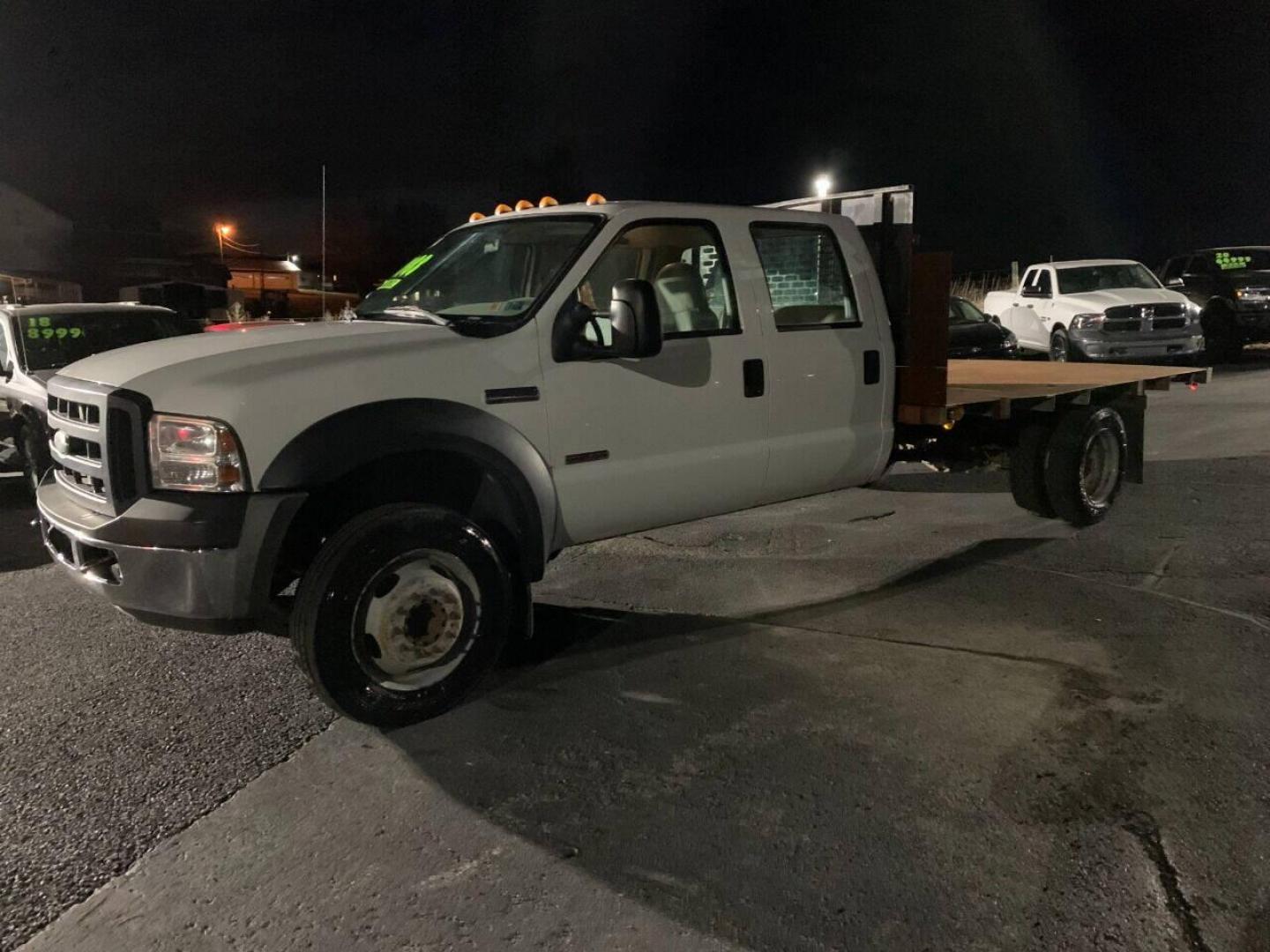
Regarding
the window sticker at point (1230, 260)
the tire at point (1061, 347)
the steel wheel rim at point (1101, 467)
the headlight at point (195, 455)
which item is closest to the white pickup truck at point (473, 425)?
the headlight at point (195, 455)

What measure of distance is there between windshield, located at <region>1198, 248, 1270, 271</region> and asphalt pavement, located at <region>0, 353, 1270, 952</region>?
49.7 ft

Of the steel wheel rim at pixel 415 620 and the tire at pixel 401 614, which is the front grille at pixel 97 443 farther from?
the steel wheel rim at pixel 415 620

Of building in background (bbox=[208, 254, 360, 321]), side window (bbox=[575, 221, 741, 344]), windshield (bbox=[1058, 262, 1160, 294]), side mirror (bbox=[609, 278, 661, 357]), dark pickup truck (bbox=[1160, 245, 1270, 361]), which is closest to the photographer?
side mirror (bbox=[609, 278, 661, 357])

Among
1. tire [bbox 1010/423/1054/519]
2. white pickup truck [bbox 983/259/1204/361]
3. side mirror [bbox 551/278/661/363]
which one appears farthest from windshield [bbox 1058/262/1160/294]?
side mirror [bbox 551/278/661/363]

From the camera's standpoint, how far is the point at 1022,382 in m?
6.86

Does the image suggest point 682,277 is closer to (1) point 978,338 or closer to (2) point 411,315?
(2) point 411,315

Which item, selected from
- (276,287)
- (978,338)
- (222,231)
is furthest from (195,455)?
(276,287)

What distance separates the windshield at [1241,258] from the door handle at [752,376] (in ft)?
55.3

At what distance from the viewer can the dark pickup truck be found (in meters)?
17.5

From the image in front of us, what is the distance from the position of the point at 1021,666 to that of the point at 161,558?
3.46m

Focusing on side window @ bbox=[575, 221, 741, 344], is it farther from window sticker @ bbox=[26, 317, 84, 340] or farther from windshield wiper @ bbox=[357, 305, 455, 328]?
window sticker @ bbox=[26, 317, 84, 340]

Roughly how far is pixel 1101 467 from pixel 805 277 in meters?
3.04

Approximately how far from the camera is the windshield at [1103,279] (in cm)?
1522

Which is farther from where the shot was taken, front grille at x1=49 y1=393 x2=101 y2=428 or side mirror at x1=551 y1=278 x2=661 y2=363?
side mirror at x1=551 y1=278 x2=661 y2=363
